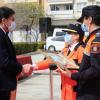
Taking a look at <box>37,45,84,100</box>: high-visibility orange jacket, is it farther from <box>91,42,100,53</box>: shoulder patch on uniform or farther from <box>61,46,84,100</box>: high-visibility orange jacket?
<box>91,42,100,53</box>: shoulder patch on uniform

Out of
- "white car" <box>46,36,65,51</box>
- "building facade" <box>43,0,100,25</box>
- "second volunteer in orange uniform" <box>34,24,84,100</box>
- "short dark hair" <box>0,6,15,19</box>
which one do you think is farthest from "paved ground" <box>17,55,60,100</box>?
"building facade" <box>43,0,100,25</box>

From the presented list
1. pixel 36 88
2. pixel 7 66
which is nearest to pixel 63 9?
pixel 36 88

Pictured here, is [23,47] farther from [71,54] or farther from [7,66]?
[7,66]

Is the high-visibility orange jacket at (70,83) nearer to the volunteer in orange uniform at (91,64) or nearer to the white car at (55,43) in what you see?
the volunteer in orange uniform at (91,64)

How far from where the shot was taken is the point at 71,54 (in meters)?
5.19

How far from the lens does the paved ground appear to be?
10.4 m

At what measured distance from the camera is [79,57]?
16.7ft

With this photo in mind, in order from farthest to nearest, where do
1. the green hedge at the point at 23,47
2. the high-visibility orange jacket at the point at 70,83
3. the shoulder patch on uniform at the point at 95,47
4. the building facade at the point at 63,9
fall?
the building facade at the point at 63,9 < the green hedge at the point at 23,47 < the high-visibility orange jacket at the point at 70,83 < the shoulder patch on uniform at the point at 95,47

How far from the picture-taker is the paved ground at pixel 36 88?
10414mm

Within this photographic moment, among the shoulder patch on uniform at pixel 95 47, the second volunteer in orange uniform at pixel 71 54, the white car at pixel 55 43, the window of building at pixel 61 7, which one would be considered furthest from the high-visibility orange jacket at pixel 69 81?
the window of building at pixel 61 7

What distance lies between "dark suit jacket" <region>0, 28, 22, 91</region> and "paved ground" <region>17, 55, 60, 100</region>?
5.44m

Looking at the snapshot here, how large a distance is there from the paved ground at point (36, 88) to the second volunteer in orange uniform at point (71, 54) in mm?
4660

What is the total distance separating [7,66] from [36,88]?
24.5 feet

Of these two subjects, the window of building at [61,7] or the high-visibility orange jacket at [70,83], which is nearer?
the high-visibility orange jacket at [70,83]
